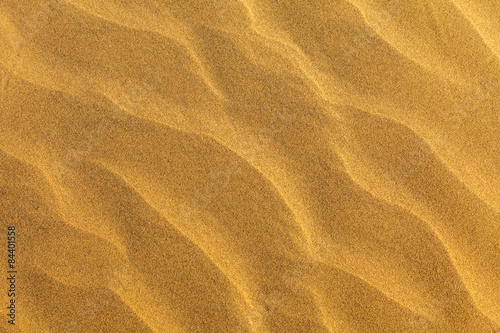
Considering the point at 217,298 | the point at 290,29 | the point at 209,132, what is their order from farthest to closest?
the point at 290,29 → the point at 209,132 → the point at 217,298

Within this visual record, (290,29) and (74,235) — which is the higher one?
(290,29)

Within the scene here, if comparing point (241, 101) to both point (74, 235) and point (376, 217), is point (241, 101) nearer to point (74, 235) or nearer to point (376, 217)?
point (376, 217)

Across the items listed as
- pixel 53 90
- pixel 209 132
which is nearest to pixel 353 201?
pixel 209 132

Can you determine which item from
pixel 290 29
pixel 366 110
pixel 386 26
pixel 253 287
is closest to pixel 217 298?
pixel 253 287

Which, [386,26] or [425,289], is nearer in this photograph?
[425,289]

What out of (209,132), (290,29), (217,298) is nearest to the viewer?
(217,298)

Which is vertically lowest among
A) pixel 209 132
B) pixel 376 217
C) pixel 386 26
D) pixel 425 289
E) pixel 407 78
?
pixel 425 289
